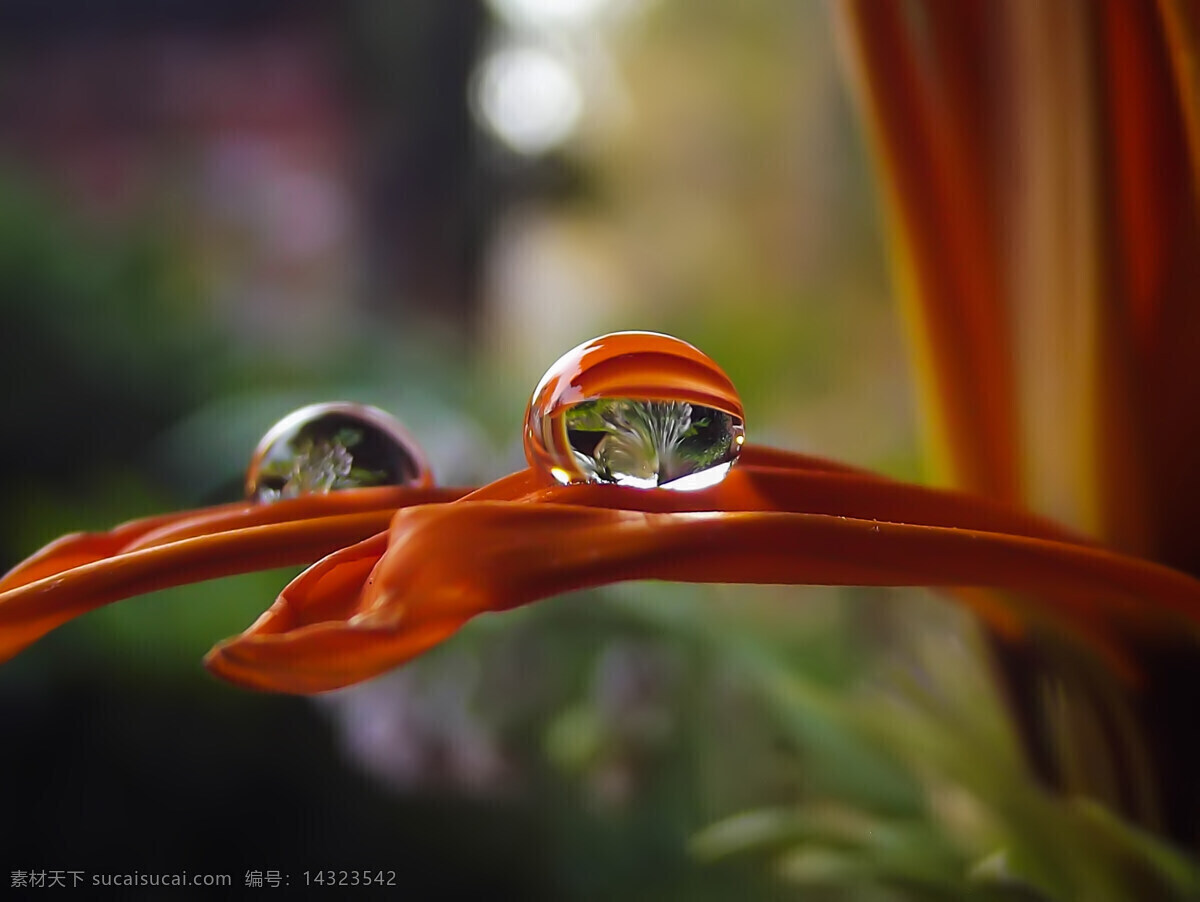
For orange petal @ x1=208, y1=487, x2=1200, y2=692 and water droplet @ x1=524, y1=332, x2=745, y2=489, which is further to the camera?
water droplet @ x1=524, y1=332, x2=745, y2=489

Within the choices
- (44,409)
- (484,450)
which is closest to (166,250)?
(44,409)

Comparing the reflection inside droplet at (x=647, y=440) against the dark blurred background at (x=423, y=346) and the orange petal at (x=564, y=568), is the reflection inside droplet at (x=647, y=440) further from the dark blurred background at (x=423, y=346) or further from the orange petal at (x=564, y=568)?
the dark blurred background at (x=423, y=346)

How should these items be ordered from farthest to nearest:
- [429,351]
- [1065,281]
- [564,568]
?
1. [429,351]
2. [1065,281]
3. [564,568]

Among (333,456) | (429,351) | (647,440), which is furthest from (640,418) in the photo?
(429,351)

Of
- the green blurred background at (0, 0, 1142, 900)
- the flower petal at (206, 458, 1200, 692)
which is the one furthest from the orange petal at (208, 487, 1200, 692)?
the green blurred background at (0, 0, 1142, 900)

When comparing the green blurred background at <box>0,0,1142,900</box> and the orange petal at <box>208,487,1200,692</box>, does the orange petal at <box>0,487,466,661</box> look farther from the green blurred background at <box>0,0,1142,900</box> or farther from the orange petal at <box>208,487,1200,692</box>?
the green blurred background at <box>0,0,1142,900</box>

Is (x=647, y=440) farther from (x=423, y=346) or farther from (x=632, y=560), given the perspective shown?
(x=423, y=346)

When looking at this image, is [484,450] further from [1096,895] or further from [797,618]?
[1096,895]
